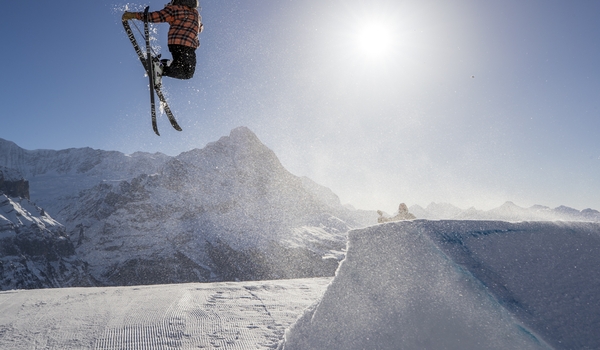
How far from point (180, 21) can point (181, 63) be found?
818 mm

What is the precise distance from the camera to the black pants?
6.75 m

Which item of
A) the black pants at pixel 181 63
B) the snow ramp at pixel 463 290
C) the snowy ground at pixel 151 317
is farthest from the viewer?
the black pants at pixel 181 63

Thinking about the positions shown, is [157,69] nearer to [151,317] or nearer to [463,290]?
[151,317]

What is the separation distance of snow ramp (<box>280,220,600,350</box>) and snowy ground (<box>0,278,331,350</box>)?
4.74ft

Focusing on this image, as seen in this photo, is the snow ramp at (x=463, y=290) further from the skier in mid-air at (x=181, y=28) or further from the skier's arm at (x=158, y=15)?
the skier's arm at (x=158, y=15)

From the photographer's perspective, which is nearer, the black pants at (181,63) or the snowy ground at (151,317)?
the snowy ground at (151,317)

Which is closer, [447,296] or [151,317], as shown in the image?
[447,296]

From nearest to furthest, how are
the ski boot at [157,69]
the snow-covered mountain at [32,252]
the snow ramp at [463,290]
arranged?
the snow ramp at [463,290]
the ski boot at [157,69]
the snow-covered mountain at [32,252]

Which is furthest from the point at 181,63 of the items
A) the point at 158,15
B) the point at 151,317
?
the point at 151,317

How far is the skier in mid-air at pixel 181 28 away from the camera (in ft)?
20.8

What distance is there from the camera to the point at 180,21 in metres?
6.47

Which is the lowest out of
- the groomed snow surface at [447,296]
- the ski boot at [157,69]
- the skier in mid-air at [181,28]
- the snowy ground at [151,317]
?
the snowy ground at [151,317]

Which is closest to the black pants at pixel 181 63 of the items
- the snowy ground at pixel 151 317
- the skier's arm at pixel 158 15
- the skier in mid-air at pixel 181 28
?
the skier in mid-air at pixel 181 28

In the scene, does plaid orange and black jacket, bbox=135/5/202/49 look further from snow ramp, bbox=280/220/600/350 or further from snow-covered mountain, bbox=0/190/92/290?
snow-covered mountain, bbox=0/190/92/290
